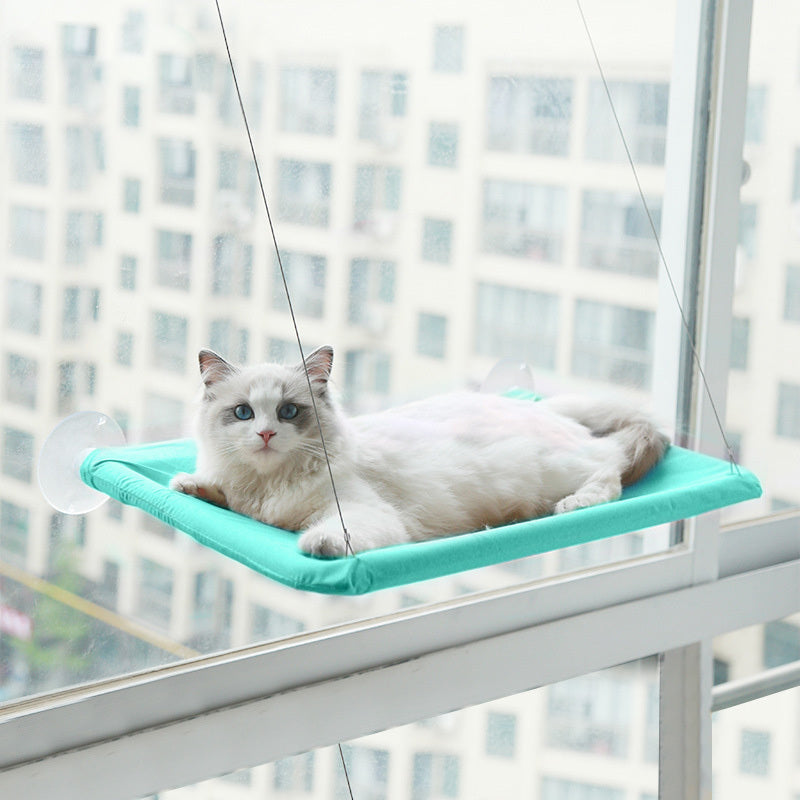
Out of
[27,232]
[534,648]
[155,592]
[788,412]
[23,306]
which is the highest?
[27,232]

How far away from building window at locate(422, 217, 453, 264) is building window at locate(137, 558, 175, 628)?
2.43 feet

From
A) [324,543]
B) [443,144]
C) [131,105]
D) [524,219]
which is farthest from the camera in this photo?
[524,219]

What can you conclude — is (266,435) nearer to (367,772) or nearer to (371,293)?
(371,293)

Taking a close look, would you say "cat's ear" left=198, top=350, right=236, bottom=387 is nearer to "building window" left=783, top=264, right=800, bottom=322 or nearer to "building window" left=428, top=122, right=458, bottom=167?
"building window" left=428, top=122, right=458, bottom=167

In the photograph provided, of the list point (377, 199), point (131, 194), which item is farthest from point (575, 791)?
point (131, 194)

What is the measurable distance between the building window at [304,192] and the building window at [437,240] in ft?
0.78

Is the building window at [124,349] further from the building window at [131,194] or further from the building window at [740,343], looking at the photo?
the building window at [740,343]

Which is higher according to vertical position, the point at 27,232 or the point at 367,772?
the point at 27,232

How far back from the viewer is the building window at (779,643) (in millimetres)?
2305

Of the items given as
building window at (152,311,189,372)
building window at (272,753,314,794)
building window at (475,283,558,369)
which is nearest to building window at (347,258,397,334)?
building window at (475,283,558,369)

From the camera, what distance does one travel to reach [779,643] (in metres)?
2.31

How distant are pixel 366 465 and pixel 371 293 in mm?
643

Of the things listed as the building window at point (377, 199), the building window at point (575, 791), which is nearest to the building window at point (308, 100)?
the building window at point (377, 199)

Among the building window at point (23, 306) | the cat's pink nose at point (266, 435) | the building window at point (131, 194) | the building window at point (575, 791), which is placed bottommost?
the building window at point (575, 791)
